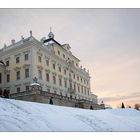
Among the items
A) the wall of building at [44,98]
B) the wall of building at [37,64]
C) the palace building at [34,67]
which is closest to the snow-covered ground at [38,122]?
the wall of building at [44,98]

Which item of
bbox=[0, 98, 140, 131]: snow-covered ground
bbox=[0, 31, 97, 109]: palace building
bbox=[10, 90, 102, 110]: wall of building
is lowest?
bbox=[0, 98, 140, 131]: snow-covered ground

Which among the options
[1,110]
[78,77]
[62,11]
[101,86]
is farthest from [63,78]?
[1,110]

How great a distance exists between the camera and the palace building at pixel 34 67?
20219 mm

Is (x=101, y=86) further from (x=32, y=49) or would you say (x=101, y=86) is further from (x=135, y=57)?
(x=32, y=49)

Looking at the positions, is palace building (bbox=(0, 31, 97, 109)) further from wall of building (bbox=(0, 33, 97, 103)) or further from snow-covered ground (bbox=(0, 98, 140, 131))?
snow-covered ground (bbox=(0, 98, 140, 131))

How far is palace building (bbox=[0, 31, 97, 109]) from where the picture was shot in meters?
20.2

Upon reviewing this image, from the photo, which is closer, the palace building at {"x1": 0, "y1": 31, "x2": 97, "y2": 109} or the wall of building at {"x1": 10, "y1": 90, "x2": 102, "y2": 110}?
the wall of building at {"x1": 10, "y1": 90, "x2": 102, "y2": 110}

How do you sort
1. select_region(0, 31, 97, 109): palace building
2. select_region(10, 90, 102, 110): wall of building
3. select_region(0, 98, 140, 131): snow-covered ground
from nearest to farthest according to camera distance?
1. select_region(0, 98, 140, 131): snow-covered ground
2. select_region(10, 90, 102, 110): wall of building
3. select_region(0, 31, 97, 109): palace building

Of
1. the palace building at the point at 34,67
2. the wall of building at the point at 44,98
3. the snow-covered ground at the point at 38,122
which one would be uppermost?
the palace building at the point at 34,67

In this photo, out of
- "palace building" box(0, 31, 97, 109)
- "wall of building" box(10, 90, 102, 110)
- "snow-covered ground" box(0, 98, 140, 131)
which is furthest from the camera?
"palace building" box(0, 31, 97, 109)

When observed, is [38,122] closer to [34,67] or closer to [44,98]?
[44,98]

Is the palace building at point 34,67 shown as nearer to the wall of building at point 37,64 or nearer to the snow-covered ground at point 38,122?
the wall of building at point 37,64

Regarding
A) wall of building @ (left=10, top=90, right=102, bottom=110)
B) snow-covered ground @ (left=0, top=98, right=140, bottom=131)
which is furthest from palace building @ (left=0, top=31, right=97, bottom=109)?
snow-covered ground @ (left=0, top=98, right=140, bottom=131)

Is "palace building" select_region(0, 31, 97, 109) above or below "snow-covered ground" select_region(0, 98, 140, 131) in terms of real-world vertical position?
above
